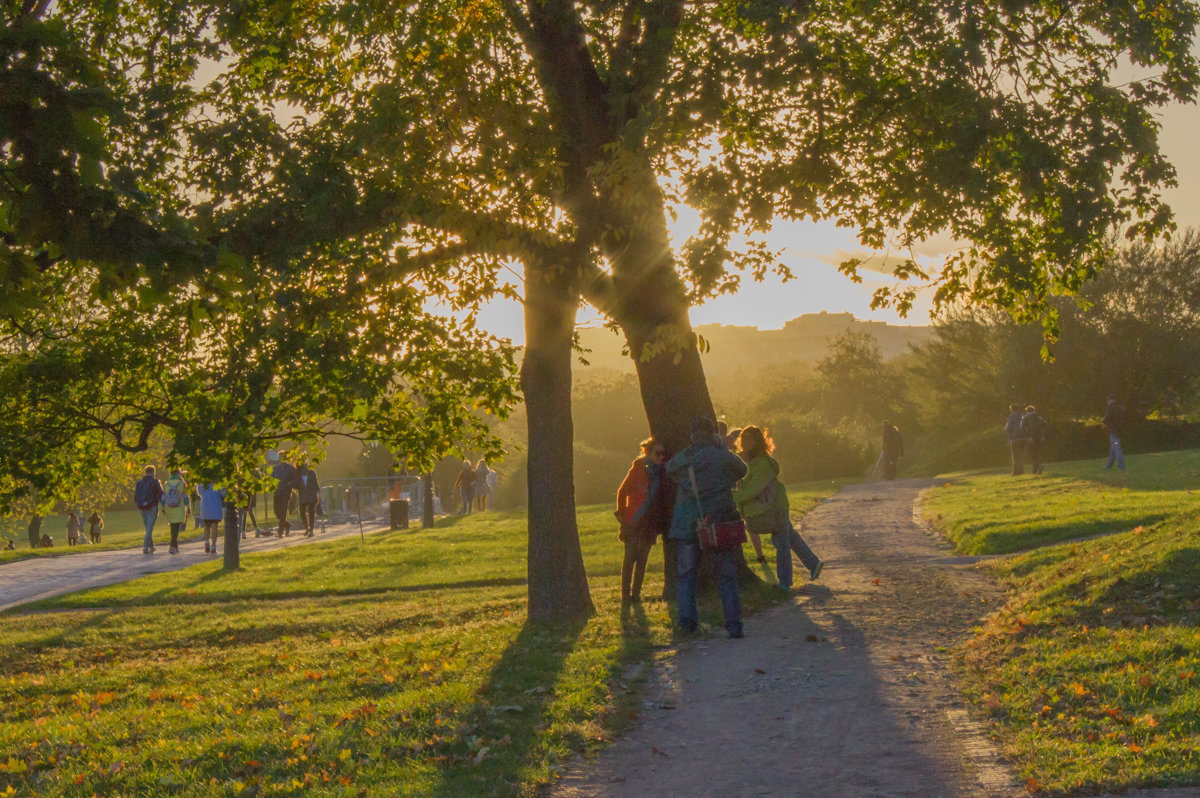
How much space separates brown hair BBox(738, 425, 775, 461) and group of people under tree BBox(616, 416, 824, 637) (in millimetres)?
11

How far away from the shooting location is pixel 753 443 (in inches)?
484

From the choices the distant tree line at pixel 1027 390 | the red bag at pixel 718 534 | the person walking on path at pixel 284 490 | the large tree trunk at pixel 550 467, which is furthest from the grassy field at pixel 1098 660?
the distant tree line at pixel 1027 390

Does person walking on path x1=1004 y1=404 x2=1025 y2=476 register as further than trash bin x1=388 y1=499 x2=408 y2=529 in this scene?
No

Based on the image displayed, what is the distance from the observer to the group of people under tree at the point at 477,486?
38050mm

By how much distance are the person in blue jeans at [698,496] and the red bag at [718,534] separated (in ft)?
0.18

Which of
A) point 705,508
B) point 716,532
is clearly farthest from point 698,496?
point 716,532

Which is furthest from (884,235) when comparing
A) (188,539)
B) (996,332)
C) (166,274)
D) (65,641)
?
(996,332)

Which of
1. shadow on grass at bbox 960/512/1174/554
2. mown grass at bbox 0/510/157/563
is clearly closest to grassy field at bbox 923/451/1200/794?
shadow on grass at bbox 960/512/1174/554

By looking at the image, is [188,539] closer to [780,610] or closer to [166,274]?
[780,610]

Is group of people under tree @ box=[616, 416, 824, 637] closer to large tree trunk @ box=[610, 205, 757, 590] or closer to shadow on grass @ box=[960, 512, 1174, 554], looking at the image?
large tree trunk @ box=[610, 205, 757, 590]

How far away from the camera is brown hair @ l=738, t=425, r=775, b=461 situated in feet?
40.1

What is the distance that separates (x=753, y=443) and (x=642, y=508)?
4.54 feet

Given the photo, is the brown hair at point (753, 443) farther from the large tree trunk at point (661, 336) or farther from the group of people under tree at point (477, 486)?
the group of people under tree at point (477, 486)

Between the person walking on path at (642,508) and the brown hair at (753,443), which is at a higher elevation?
the brown hair at (753,443)
